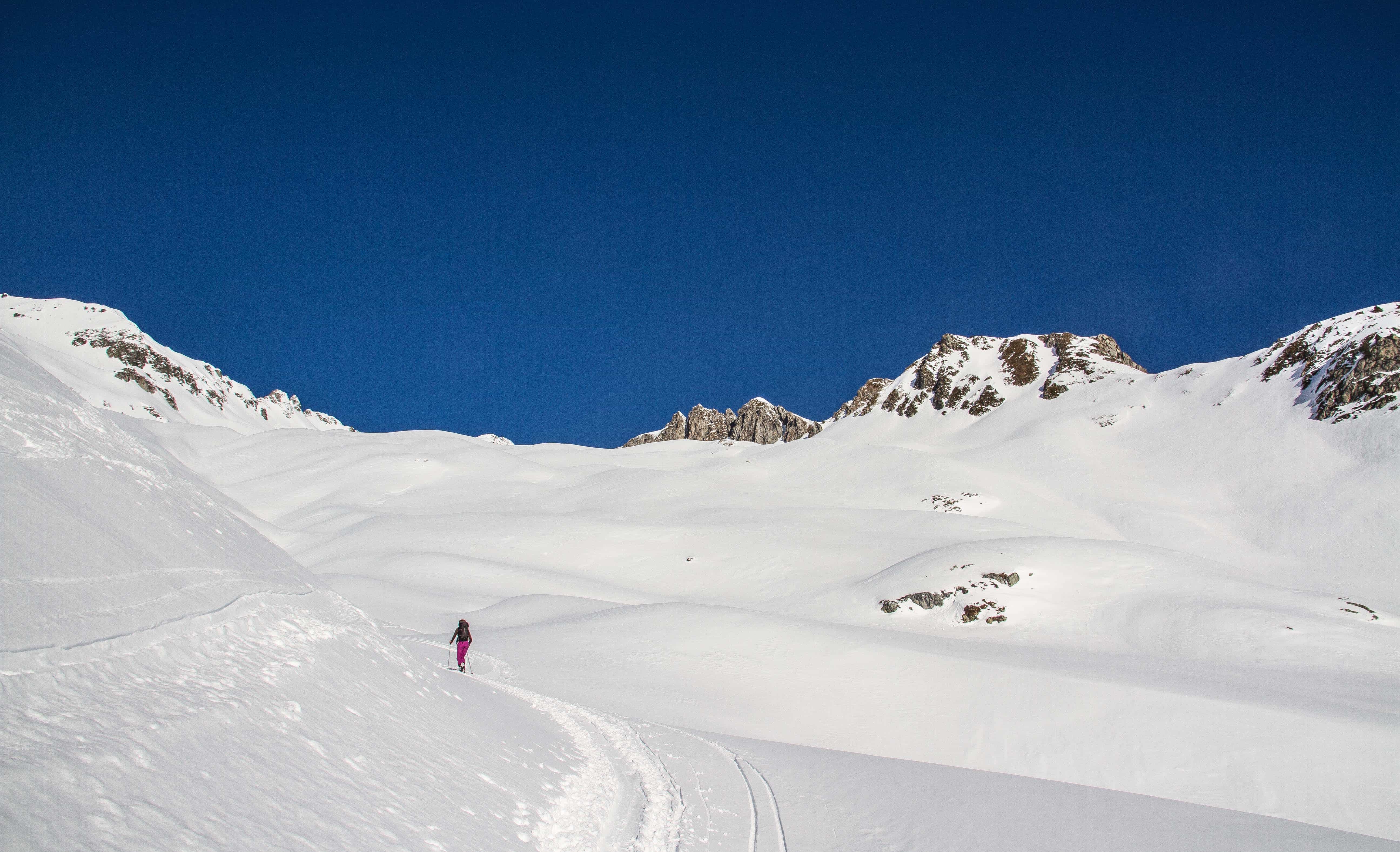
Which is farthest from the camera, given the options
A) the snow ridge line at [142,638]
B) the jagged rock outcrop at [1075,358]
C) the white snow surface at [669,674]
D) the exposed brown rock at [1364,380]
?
the jagged rock outcrop at [1075,358]

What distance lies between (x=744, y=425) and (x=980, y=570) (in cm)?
10965

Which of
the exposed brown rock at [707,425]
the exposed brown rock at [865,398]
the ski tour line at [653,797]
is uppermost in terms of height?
the exposed brown rock at [865,398]

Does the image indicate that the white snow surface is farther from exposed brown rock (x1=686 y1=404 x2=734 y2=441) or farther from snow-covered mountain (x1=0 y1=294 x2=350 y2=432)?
snow-covered mountain (x1=0 y1=294 x2=350 y2=432)

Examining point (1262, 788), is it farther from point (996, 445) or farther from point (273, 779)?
point (996, 445)

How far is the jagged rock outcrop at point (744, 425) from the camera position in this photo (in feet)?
473

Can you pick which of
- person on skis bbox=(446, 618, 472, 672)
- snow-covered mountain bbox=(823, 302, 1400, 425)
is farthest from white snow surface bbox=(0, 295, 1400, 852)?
snow-covered mountain bbox=(823, 302, 1400, 425)

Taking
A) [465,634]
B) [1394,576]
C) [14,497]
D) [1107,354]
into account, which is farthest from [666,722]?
[1107,354]

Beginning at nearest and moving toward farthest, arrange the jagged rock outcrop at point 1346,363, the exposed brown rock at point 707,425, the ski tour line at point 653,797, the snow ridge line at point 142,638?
1. the snow ridge line at point 142,638
2. the ski tour line at point 653,797
3. the jagged rock outcrop at point 1346,363
4. the exposed brown rock at point 707,425

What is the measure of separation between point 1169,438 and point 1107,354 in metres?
44.3

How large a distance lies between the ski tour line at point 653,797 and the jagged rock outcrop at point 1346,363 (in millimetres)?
80562

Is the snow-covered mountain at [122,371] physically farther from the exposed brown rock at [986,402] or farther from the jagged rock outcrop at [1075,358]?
the jagged rock outcrop at [1075,358]

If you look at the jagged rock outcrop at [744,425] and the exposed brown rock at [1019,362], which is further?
the jagged rock outcrop at [744,425]

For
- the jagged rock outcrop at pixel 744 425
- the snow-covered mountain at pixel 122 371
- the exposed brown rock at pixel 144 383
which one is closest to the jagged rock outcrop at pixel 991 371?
the jagged rock outcrop at pixel 744 425

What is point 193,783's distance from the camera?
4785 mm
